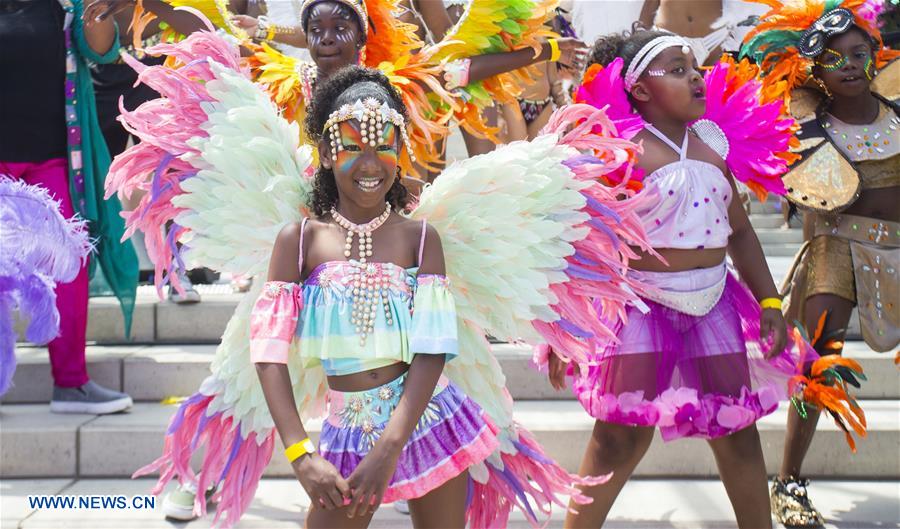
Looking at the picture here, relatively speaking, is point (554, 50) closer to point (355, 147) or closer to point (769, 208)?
point (355, 147)

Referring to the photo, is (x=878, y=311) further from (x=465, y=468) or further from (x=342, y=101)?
(x=342, y=101)

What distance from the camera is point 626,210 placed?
8.82ft

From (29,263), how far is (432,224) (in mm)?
1159

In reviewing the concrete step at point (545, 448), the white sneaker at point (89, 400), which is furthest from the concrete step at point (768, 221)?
the white sneaker at point (89, 400)

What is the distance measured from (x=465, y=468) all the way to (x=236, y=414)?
0.63 metres

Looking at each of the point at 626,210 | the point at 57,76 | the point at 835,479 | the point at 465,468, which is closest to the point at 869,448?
the point at 835,479

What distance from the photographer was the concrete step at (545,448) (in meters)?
4.10

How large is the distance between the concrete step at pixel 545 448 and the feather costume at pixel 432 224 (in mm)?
1496

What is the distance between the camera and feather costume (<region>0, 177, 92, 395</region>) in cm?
269

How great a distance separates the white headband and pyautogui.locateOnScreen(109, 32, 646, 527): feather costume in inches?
26.1

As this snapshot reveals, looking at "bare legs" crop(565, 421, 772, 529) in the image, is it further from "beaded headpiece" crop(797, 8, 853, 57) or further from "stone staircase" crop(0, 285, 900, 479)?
"beaded headpiece" crop(797, 8, 853, 57)

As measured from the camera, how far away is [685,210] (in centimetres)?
307

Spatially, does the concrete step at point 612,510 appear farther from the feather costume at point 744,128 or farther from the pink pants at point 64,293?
the feather costume at point 744,128

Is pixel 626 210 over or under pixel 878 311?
over
